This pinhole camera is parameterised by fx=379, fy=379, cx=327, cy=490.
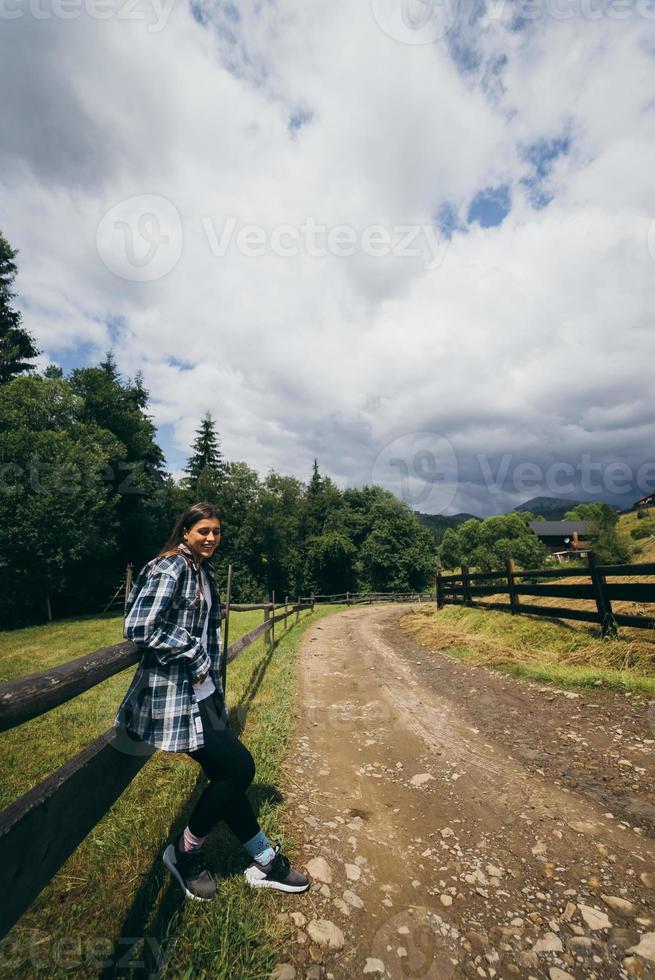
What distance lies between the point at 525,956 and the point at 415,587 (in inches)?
1635

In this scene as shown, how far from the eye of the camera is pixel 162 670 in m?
2.16

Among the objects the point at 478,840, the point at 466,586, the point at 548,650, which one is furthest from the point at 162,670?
the point at 466,586

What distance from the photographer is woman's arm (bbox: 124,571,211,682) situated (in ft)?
6.74

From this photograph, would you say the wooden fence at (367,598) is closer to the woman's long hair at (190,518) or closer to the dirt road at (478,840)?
the dirt road at (478,840)

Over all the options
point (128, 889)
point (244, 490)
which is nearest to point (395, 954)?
point (128, 889)

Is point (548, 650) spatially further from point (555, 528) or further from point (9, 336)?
point (555, 528)

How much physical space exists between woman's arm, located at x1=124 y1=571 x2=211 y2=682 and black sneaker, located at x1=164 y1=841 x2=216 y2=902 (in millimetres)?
1111

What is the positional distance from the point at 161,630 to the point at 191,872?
149cm

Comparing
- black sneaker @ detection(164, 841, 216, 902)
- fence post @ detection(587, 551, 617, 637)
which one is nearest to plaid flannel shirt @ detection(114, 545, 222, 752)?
black sneaker @ detection(164, 841, 216, 902)

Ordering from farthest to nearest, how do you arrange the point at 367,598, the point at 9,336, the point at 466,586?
the point at 367,598 < the point at 9,336 < the point at 466,586

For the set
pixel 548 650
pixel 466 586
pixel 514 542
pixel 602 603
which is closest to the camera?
pixel 602 603

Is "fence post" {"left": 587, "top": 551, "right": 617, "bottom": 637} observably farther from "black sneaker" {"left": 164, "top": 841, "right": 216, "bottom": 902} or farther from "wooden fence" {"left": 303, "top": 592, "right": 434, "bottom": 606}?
"wooden fence" {"left": 303, "top": 592, "right": 434, "bottom": 606}

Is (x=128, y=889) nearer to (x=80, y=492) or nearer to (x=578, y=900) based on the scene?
(x=578, y=900)

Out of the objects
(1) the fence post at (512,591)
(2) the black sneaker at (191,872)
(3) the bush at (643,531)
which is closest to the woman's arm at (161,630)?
(2) the black sneaker at (191,872)
